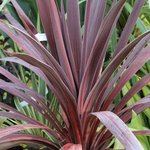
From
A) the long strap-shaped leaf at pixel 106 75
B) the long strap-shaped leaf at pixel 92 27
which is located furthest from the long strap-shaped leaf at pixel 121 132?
the long strap-shaped leaf at pixel 92 27

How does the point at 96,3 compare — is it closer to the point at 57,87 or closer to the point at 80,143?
the point at 57,87

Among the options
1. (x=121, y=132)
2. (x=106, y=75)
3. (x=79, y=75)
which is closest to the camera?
(x=121, y=132)

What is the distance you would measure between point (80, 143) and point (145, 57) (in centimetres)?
23

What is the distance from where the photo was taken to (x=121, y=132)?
21.7 inches

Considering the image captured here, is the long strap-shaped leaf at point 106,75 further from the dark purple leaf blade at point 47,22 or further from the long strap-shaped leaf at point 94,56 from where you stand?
the dark purple leaf blade at point 47,22

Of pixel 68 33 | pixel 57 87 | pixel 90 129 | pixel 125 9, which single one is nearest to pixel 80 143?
pixel 90 129

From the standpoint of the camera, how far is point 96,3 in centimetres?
76

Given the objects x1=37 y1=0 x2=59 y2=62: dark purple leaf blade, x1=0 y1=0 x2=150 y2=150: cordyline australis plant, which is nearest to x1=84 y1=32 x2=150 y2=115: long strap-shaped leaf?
x1=0 y1=0 x2=150 y2=150: cordyline australis plant

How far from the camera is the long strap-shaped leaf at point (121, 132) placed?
0.52 m

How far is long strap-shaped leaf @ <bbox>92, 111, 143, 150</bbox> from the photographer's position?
523 mm

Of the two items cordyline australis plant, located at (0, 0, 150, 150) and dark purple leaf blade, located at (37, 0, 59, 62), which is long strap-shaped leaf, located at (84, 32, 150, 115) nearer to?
cordyline australis plant, located at (0, 0, 150, 150)

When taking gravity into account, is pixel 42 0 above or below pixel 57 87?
above

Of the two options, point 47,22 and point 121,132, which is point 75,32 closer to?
point 47,22

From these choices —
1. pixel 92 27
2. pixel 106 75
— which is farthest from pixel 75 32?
pixel 106 75
